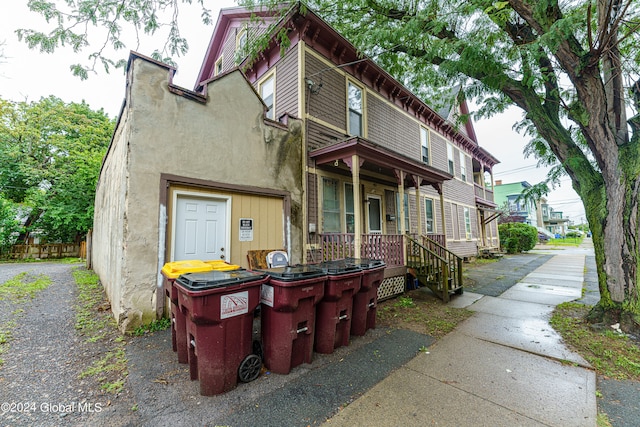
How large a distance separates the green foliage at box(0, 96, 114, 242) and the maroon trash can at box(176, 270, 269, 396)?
17848 mm

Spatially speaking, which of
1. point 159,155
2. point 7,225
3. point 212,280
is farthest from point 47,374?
point 7,225

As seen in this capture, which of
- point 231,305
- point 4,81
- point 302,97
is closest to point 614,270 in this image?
point 231,305

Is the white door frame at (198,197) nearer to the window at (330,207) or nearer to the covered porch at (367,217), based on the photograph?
the covered porch at (367,217)

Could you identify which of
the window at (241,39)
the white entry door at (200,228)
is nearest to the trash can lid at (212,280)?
the white entry door at (200,228)

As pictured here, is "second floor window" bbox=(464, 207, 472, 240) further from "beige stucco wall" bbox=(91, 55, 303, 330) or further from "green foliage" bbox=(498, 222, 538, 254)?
"beige stucco wall" bbox=(91, 55, 303, 330)

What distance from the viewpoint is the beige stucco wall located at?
4.03 m

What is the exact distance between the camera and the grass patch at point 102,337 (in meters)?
2.84

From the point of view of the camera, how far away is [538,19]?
4.08m

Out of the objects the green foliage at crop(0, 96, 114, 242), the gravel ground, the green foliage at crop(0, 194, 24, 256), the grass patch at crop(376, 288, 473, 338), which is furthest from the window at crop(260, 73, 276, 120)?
the green foliage at crop(0, 194, 24, 256)

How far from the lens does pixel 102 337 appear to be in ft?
12.6

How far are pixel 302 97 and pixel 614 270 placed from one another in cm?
692

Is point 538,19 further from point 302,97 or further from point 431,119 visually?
point 431,119

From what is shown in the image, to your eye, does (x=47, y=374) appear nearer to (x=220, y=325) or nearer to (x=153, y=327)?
(x=153, y=327)

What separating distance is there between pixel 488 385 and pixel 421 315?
7.77 feet
